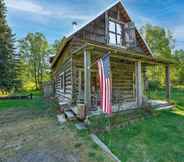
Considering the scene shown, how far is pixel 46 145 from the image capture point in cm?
387

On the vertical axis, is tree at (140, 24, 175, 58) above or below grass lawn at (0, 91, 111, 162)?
above

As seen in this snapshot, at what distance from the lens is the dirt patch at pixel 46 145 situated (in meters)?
3.25

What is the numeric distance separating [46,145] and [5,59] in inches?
625

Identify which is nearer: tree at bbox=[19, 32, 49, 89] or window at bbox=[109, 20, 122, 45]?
window at bbox=[109, 20, 122, 45]

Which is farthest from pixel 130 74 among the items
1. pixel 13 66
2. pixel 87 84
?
pixel 13 66

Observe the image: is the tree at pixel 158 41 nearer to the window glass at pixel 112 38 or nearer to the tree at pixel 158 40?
the tree at pixel 158 40

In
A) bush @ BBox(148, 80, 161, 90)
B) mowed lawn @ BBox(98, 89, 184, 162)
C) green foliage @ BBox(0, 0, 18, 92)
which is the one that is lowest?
mowed lawn @ BBox(98, 89, 184, 162)

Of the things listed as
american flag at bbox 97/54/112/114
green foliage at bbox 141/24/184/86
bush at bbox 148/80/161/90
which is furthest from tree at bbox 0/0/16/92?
green foliage at bbox 141/24/184/86

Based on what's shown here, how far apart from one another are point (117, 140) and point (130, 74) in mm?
6872

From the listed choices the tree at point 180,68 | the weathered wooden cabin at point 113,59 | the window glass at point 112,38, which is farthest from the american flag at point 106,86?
the tree at point 180,68

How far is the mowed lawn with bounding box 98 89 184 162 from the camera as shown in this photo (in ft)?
10.9

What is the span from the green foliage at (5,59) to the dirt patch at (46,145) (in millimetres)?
12897

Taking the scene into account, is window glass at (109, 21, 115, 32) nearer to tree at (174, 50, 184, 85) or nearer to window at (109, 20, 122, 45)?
window at (109, 20, 122, 45)

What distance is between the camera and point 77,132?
4.68 metres
